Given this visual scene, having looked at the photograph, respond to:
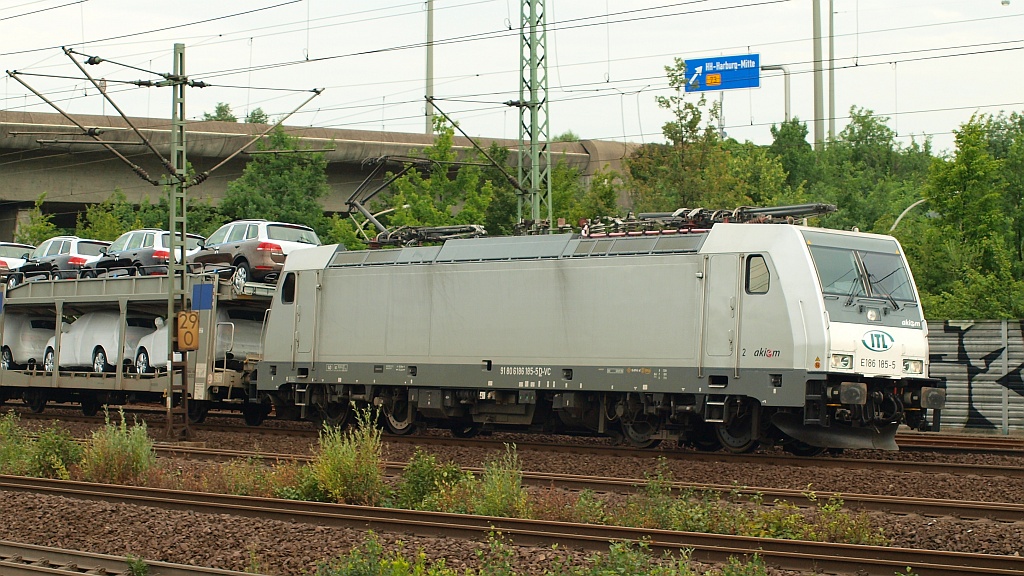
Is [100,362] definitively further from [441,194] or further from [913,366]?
[913,366]

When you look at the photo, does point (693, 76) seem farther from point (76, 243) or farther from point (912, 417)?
point (912, 417)

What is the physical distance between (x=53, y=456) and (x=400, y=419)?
6.58m

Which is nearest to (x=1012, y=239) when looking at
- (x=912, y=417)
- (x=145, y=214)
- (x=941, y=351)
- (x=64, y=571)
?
(x=941, y=351)

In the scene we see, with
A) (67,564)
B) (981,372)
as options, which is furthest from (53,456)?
(981,372)

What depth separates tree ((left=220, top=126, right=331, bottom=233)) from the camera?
1774 inches

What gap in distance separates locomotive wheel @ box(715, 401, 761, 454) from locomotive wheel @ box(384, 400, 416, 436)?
6.00 metres

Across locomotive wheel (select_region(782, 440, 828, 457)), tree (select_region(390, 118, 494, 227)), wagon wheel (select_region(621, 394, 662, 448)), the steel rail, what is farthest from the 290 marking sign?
tree (select_region(390, 118, 494, 227))

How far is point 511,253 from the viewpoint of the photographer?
19.6 meters

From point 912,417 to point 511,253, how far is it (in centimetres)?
667

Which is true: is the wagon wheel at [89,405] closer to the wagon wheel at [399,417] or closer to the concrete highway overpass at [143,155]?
the wagon wheel at [399,417]

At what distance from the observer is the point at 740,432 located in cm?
1767

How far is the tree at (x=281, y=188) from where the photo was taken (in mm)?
45062

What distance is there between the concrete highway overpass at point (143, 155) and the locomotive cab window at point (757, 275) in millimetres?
30555

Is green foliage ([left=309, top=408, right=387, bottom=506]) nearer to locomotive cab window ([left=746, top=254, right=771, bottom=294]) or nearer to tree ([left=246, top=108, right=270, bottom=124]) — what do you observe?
locomotive cab window ([left=746, top=254, right=771, bottom=294])
